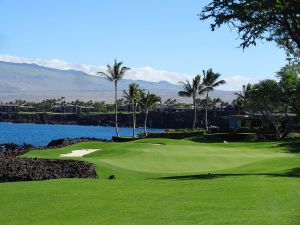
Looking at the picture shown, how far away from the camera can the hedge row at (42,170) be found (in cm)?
2997

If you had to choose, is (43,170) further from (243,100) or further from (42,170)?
(243,100)

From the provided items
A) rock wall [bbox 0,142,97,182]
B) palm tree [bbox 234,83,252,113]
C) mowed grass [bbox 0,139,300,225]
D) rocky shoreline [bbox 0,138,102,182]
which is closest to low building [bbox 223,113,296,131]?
palm tree [bbox 234,83,252,113]

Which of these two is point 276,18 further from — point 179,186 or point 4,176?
point 4,176

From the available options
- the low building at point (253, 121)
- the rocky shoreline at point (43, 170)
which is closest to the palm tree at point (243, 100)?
the low building at point (253, 121)

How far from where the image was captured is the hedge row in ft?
98.3

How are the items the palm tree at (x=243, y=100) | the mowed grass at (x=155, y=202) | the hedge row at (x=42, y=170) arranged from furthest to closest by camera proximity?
the palm tree at (x=243, y=100)
the hedge row at (x=42, y=170)
the mowed grass at (x=155, y=202)

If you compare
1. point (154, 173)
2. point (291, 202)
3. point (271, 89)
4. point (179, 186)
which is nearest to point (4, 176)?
point (154, 173)

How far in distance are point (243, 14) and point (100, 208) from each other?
1437cm

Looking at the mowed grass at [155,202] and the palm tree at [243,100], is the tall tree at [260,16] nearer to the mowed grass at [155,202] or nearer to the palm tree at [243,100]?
the mowed grass at [155,202]

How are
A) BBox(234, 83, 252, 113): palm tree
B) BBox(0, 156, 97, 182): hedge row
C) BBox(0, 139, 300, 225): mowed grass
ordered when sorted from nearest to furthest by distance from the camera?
BBox(0, 139, 300, 225): mowed grass → BBox(0, 156, 97, 182): hedge row → BBox(234, 83, 252, 113): palm tree

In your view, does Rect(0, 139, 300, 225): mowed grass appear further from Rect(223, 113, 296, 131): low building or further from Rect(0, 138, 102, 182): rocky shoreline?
Rect(223, 113, 296, 131): low building

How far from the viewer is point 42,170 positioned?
104ft

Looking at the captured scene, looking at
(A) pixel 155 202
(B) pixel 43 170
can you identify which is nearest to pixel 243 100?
(B) pixel 43 170

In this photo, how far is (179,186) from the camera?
21.2 m
